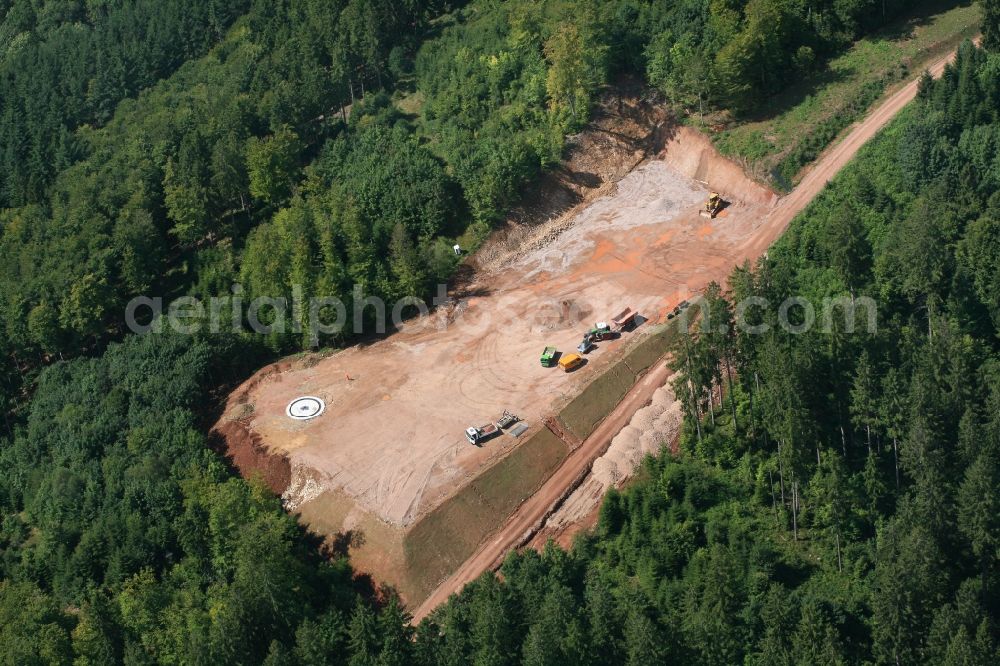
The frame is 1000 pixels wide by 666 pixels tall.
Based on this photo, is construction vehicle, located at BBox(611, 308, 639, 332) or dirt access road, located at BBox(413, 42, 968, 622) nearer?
dirt access road, located at BBox(413, 42, 968, 622)

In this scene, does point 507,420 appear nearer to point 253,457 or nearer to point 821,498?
point 253,457

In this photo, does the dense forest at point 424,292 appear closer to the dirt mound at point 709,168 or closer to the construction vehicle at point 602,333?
the dirt mound at point 709,168

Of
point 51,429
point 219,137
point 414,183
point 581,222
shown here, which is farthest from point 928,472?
point 219,137

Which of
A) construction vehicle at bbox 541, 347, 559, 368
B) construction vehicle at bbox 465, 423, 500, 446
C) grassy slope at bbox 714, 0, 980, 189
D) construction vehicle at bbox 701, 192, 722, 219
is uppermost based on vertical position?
grassy slope at bbox 714, 0, 980, 189

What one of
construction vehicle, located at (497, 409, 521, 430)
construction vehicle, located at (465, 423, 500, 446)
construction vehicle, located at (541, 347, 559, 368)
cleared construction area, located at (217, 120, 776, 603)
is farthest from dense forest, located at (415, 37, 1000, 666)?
construction vehicle, located at (497, 409, 521, 430)

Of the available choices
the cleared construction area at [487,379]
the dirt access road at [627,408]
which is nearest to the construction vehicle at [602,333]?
the cleared construction area at [487,379]

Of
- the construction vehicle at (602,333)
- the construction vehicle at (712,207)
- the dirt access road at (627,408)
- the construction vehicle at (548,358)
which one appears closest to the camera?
the dirt access road at (627,408)

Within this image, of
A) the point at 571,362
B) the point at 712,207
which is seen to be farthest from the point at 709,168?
the point at 571,362

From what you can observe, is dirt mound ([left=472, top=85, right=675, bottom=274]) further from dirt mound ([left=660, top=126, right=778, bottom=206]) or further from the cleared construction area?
dirt mound ([left=660, top=126, right=778, bottom=206])
